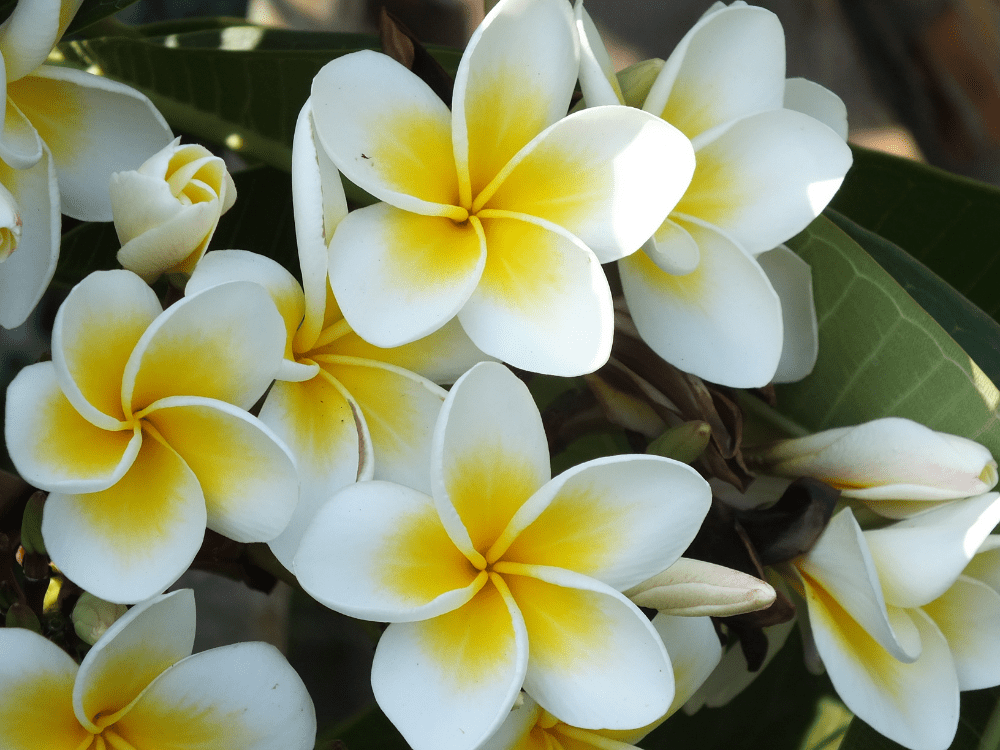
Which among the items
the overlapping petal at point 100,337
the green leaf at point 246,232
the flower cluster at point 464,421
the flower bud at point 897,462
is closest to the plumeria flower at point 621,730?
the flower cluster at point 464,421

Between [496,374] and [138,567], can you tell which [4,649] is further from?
[496,374]

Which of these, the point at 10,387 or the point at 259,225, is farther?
the point at 259,225

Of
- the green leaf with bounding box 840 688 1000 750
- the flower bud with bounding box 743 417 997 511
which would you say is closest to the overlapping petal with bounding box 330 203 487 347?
the flower bud with bounding box 743 417 997 511

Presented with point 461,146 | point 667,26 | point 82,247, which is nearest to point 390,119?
point 461,146

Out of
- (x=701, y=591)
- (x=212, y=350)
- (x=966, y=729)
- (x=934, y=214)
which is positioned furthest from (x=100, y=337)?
(x=934, y=214)

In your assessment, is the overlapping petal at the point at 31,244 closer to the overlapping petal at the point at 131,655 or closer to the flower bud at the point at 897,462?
the overlapping petal at the point at 131,655

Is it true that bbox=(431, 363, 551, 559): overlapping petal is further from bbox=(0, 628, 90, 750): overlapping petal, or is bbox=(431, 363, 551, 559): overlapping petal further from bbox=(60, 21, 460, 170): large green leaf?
bbox=(60, 21, 460, 170): large green leaf

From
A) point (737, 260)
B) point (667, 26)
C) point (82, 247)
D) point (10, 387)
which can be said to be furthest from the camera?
point (667, 26)
